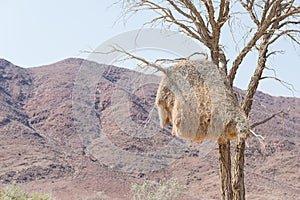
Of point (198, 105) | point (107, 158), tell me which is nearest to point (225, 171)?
point (198, 105)

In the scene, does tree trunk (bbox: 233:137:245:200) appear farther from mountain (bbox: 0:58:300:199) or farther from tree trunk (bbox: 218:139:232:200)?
mountain (bbox: 0:58:300:199)

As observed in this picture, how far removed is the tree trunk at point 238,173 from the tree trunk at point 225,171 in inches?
5.6

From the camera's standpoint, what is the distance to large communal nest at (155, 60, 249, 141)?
17.7 feet

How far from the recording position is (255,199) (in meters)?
37.1

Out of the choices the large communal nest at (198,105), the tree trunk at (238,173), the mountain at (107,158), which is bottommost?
the mountain at (107,158)

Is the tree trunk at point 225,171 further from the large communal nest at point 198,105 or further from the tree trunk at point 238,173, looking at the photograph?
the large communal nest at point 198,105

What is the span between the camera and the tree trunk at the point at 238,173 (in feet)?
21.8

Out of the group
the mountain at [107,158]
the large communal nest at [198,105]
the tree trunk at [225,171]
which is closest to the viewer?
the large communal nest at [198,105]

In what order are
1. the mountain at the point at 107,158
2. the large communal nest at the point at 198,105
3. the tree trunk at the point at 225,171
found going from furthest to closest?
the mountain at the point at 107,158
the tree trunk at the point at 225,171
the large communal nest at the point at 198,105

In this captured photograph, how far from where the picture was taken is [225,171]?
660 cm

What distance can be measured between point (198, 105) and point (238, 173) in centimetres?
186

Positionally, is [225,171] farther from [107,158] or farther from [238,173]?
[107,158]

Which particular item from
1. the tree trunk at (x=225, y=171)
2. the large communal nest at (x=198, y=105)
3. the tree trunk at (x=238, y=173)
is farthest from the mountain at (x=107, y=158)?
the large communal nest at (x=198, y=105)

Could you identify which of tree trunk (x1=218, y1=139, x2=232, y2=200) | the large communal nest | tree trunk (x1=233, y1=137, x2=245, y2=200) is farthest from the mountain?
the large communal nest
